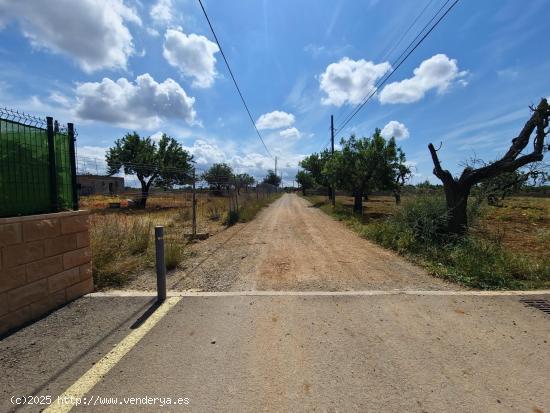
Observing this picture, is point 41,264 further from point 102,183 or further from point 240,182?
point 102,183

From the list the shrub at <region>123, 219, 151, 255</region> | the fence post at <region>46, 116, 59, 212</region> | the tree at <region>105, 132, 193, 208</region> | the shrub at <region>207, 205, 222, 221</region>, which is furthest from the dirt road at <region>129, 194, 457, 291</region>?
the tree at <region>105, 132, 193, 208</region>

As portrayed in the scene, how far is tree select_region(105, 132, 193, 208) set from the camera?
2956cm

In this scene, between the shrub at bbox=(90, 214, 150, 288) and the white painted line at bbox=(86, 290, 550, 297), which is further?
the shrub at bbox=(90, 214, 150, 288)

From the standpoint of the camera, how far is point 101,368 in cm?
295

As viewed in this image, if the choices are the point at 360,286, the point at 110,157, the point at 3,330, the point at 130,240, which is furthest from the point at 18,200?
the point at 110,157

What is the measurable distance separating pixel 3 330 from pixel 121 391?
6.84 ft

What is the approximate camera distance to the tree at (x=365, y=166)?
70.7ft

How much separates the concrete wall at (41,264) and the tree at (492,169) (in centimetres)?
894

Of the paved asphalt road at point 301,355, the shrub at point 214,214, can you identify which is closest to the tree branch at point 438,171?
the paved asphalt road at point 301,355

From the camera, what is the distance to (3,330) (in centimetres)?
362

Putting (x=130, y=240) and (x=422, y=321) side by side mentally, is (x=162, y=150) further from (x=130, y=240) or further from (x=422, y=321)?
(x=422, y=321)

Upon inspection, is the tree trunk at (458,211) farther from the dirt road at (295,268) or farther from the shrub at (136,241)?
the shrub at (136,241)

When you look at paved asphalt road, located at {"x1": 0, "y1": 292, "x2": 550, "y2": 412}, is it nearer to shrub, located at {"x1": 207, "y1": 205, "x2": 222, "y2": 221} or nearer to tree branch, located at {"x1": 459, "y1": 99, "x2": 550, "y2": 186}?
tree branch, located at {"x1": 459, "y1": 99, "x2": 550, "y2": 186}

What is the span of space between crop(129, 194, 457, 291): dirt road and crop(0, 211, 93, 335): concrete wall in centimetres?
104
